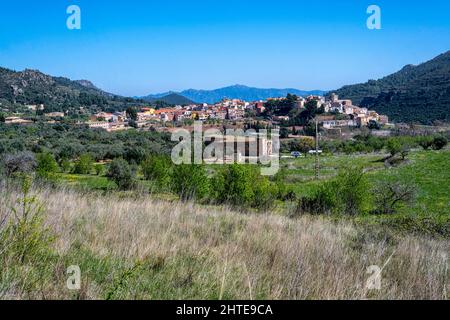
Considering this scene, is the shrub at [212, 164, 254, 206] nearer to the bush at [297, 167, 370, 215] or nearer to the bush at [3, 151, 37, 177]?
the bush at [297, 167, 370, 215]

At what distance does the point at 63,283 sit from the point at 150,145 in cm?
4029

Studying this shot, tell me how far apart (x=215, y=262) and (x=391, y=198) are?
2218 cm

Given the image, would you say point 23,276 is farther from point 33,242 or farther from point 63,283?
point 33,242

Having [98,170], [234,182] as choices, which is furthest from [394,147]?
[98,170]

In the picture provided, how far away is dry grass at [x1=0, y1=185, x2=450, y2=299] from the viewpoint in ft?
7.02

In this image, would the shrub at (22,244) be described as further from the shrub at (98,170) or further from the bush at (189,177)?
the shrub at (98,170)

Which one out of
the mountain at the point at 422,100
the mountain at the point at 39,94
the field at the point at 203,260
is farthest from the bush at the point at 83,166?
the mountain at the point at 422,100

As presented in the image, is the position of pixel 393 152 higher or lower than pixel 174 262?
lower

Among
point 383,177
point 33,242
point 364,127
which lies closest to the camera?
point 33,242

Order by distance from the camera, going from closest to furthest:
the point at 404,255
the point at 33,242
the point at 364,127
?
1. the point at 33,242
2. the point at 404,255
3. the point at 364,127

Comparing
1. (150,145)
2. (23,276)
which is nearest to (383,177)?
(150,145)

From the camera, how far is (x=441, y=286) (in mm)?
2512

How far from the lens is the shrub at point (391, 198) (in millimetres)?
21797

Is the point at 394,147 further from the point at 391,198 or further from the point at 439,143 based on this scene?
the point at 391,198
